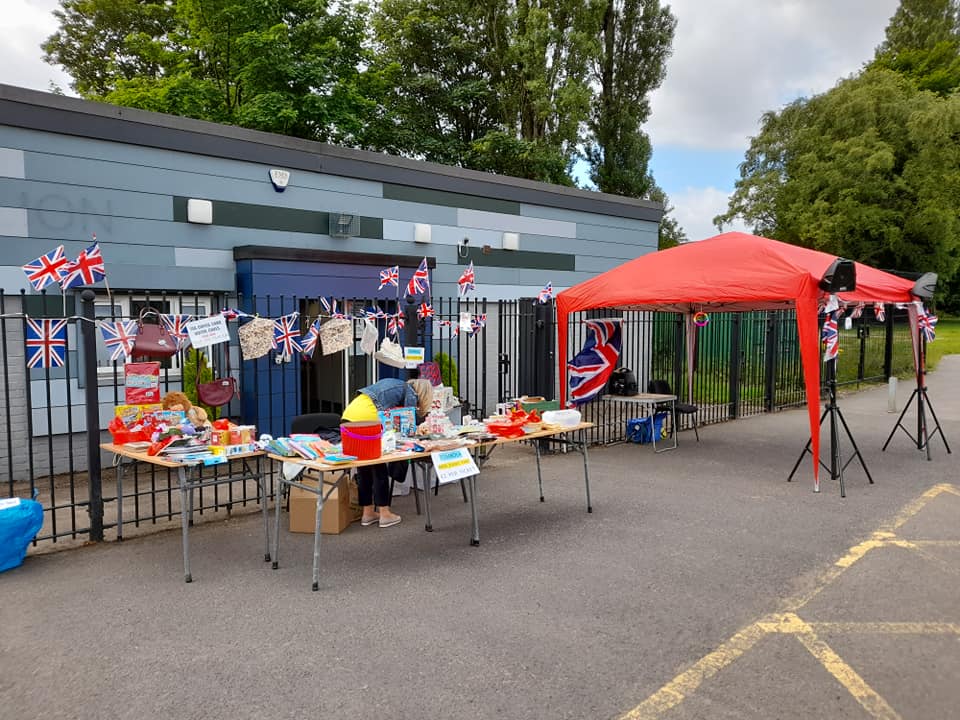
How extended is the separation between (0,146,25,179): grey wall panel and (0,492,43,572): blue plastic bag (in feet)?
14.4

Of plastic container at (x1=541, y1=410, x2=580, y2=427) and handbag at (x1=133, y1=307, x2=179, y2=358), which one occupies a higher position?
handbag at (x1=133, y1=307, x2=179, y2=358)

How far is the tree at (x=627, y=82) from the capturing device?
26.5 metres

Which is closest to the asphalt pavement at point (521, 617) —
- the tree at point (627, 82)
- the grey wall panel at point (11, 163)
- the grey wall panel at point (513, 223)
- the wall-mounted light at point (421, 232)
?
the grey wall panel at point (11, 163)

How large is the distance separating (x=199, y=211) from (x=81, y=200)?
1359 mm

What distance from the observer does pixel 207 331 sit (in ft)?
20.0

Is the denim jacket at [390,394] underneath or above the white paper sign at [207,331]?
underneath

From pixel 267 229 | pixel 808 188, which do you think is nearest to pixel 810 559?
pixel 267 229

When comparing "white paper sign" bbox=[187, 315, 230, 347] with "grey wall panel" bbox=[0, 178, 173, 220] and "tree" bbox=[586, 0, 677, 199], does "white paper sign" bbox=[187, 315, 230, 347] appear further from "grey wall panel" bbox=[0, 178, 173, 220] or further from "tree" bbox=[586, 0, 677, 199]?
"tree" bbox=[586, 0, 677, 199]

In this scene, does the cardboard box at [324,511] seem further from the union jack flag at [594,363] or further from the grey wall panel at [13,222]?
the grey wall panel at [13,222]

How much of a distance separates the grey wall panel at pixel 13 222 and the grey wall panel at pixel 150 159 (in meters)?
0.45

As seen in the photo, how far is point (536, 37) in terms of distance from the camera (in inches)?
872

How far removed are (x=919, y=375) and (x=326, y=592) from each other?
8.51 meters

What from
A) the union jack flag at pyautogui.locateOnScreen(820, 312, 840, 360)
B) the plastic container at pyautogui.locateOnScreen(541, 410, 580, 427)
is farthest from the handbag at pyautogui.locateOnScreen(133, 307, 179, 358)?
the union jack flag at pyautogui.locateOnScreen(820, 312, 840, 360)

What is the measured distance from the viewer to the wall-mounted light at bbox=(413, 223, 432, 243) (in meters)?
11.6
